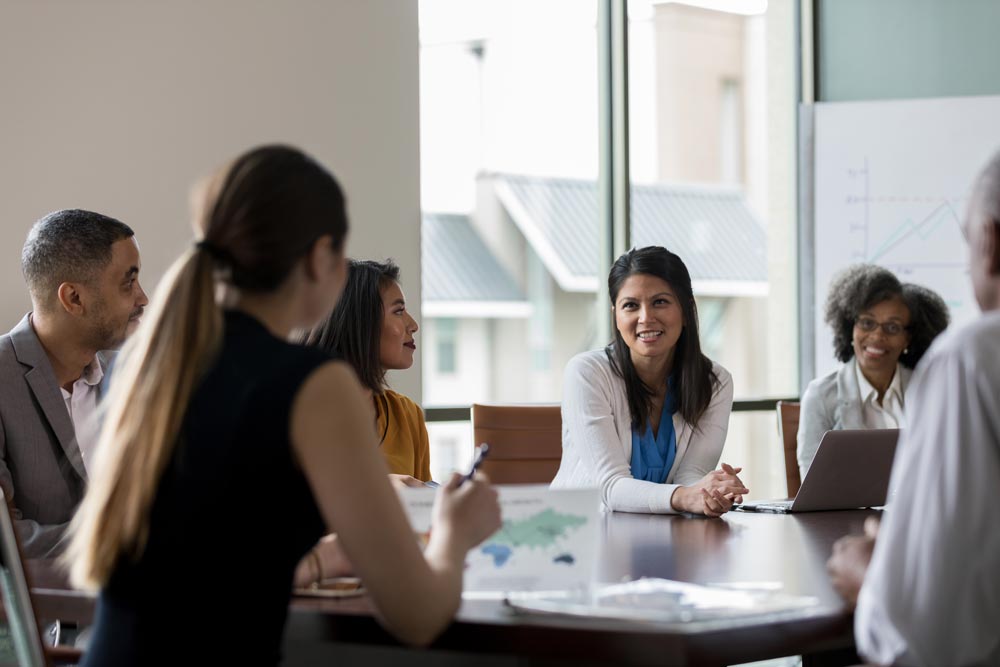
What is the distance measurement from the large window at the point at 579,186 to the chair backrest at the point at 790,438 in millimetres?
1663

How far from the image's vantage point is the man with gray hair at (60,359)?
2.58 metres

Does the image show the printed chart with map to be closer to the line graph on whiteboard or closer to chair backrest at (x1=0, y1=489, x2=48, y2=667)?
chair backrest at (x1=0, y1=489, x2=48, y2=667)

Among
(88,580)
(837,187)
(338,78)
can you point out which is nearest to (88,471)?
(88,580)

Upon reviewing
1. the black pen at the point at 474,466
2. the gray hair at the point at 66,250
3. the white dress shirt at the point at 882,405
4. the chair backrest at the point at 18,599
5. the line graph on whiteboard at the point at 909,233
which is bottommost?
the chair backrest at the point at 18,599

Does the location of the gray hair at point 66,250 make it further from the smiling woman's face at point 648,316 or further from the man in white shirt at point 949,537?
the man in white shirt at point 949,537

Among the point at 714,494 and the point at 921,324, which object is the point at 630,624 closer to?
the point at 714,494

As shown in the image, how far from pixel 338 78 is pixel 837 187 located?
2433 millimetres

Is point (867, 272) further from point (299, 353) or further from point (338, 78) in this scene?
point (299, 353)

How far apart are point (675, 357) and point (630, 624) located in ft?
6.01

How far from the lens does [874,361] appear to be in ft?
12.6

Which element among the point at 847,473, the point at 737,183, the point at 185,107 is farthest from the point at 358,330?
the point at 737,183

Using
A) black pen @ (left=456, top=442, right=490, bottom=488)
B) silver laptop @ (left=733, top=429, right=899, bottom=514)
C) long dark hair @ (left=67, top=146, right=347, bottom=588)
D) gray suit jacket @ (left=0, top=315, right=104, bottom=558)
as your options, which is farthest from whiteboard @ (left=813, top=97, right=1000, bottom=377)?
long dark hair @ (left=67, top=146, right=347, bottom=588)

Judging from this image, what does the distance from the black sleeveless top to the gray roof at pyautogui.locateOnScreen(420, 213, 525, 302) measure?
3.51 meters

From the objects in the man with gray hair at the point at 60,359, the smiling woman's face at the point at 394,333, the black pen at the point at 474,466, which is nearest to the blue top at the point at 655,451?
the smiling woman's face at the point at 394,333
